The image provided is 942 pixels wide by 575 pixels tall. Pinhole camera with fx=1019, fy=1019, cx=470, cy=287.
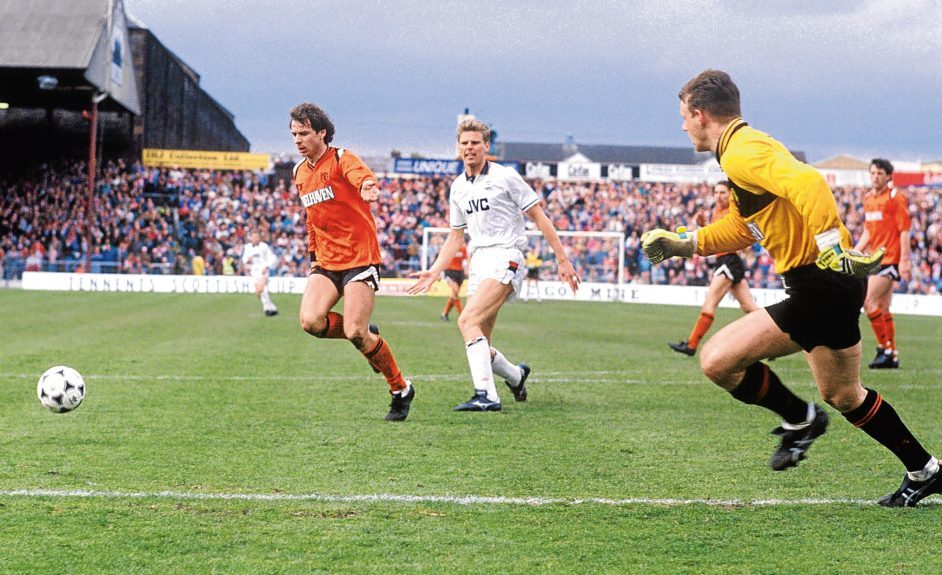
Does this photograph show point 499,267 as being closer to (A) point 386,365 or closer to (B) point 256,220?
(A) point 386,365

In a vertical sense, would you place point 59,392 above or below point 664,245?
below

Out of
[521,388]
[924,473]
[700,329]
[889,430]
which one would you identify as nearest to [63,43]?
[700,329]

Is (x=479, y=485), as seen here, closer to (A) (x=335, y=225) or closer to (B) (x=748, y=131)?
(B) (x=748, y=131)

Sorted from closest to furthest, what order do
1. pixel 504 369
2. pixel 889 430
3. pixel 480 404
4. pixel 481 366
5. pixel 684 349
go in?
pixel 889 430, pixel 480 404, pixel 481 366, pixel 504 369, pixel 684 349

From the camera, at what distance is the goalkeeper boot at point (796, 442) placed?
16.2 ft

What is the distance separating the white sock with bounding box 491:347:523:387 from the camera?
328 inches

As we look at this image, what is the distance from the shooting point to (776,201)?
185 inches

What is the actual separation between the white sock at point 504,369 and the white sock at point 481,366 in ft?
1.08

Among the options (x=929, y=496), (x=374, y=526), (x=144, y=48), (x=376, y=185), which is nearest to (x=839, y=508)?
(x=929, y=496)

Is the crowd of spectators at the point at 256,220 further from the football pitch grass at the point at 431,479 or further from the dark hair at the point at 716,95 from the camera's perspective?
the dark hair at the point at 716,95

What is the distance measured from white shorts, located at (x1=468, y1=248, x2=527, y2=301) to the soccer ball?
301cm

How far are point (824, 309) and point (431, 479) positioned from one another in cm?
208

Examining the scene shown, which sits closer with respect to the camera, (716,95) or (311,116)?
(716,95)

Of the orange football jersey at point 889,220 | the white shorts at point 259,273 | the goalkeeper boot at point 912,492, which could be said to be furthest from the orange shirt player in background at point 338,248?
the white shorts at point 259,273
